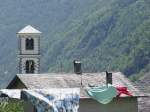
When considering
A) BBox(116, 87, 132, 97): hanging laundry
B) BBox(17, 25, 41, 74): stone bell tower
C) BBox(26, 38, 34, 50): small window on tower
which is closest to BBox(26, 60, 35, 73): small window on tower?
BBox(17, 25, 41, 74): stone bell tower

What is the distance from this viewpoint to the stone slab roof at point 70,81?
207 ft

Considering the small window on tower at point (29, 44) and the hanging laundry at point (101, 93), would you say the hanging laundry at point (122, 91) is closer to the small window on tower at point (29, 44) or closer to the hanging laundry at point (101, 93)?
the hanging laundry at point (101, 93)

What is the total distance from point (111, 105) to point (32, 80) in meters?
5.68

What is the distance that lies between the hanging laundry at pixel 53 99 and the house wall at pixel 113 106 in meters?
20.2

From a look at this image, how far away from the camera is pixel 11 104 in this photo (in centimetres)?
4309

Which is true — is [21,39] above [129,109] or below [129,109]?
above

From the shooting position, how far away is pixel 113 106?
64.7 m

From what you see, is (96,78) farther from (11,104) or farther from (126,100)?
(11,104)

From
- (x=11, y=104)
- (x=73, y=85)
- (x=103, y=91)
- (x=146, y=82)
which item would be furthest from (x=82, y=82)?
(x=11, y=104)

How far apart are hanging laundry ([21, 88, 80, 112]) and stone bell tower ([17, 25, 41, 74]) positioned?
62.0m

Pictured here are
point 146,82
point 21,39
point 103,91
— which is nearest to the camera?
point 103,91

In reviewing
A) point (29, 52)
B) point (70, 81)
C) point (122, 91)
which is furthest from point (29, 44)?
point (122, 91)

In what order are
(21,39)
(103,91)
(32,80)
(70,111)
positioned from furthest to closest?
(21,39) < (32,80) < (103,91) < (70,111)

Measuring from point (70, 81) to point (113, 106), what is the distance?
343 cm
